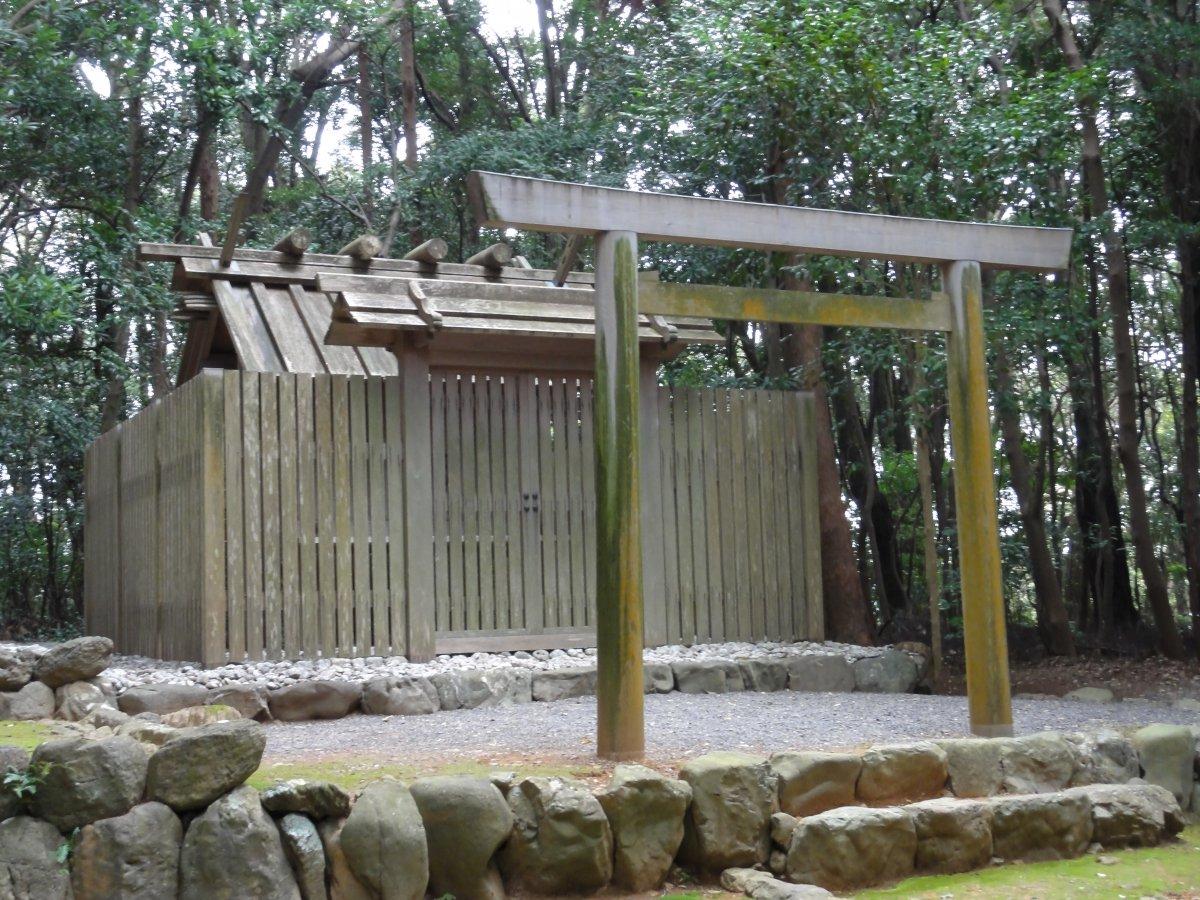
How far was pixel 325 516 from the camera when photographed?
9.15 m

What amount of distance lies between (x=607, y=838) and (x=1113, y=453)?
1271cm

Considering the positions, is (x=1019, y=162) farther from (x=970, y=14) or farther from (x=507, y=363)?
(x=507, y=363)

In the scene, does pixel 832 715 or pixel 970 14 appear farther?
pixel 970 14

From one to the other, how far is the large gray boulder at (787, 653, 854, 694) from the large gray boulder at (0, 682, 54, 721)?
547cm

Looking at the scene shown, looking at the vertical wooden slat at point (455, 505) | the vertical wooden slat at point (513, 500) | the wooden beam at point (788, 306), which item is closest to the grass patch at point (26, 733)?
the vertical wooden slat at point (455, 505)

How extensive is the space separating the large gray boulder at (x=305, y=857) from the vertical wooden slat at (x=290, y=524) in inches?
160

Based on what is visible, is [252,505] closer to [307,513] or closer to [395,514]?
[307,513]

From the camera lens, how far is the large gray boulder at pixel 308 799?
4957 mm

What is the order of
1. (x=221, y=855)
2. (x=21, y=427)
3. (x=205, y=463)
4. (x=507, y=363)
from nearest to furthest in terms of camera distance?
1. (x=221, y=855)
2. (x=205, y=463)
3. (x=507, y=363)
4. (x=21, y=427)

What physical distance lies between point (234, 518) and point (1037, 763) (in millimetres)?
5673

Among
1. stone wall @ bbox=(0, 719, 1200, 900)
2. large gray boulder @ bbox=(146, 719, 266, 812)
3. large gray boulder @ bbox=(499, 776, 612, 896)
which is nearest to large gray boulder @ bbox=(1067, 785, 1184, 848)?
stone wall @ bbox=(0, 719, 1200, 900)

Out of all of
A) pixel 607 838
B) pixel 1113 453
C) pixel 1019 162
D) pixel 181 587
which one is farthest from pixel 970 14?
pixel 607 838

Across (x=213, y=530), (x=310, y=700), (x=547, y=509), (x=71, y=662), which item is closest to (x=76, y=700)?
(x=71, y=662)

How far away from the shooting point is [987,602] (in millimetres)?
7434
